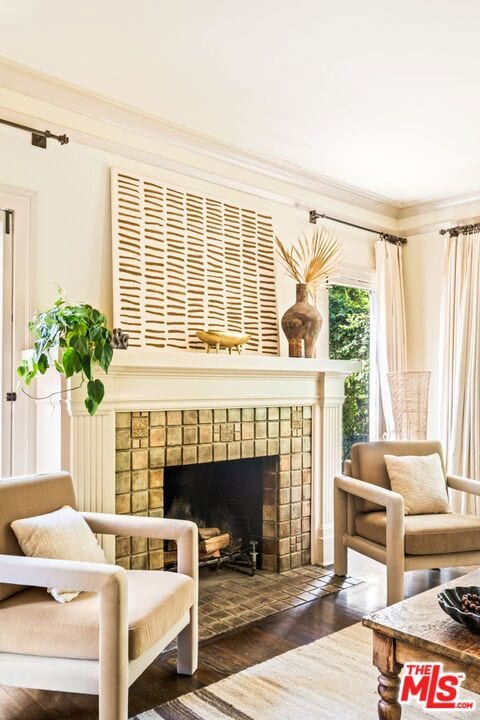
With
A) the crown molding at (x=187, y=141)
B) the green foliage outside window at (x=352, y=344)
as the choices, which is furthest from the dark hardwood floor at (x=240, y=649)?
the crown molding at (x=187, y=141)

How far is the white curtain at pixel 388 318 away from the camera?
494 centimetres

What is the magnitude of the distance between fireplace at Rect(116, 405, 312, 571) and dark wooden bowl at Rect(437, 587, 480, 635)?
1.59m

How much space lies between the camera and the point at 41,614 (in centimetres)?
194

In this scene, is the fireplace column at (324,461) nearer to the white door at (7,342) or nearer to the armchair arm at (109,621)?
the white door at (7,342)

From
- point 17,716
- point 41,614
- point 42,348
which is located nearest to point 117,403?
point 42,348

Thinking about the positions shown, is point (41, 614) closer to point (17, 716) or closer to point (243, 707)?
point (17, 716)

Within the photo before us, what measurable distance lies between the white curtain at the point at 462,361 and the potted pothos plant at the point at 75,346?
9.91 feet

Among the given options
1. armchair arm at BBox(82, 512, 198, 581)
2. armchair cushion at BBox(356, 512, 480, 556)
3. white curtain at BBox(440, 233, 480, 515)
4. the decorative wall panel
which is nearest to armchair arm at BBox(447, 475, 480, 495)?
armchair cushion at BBox(356, 512, 480, 556)

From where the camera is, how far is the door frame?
9.66 ft

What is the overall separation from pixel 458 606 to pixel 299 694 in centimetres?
78

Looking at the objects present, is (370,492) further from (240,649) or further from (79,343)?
(79,343)

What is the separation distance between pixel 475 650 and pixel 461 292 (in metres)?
3.44

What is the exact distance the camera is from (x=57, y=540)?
218 centimetres

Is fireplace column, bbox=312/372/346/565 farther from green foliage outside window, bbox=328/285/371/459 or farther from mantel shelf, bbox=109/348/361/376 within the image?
green foliage outside window, bbox=328/285/371/459
